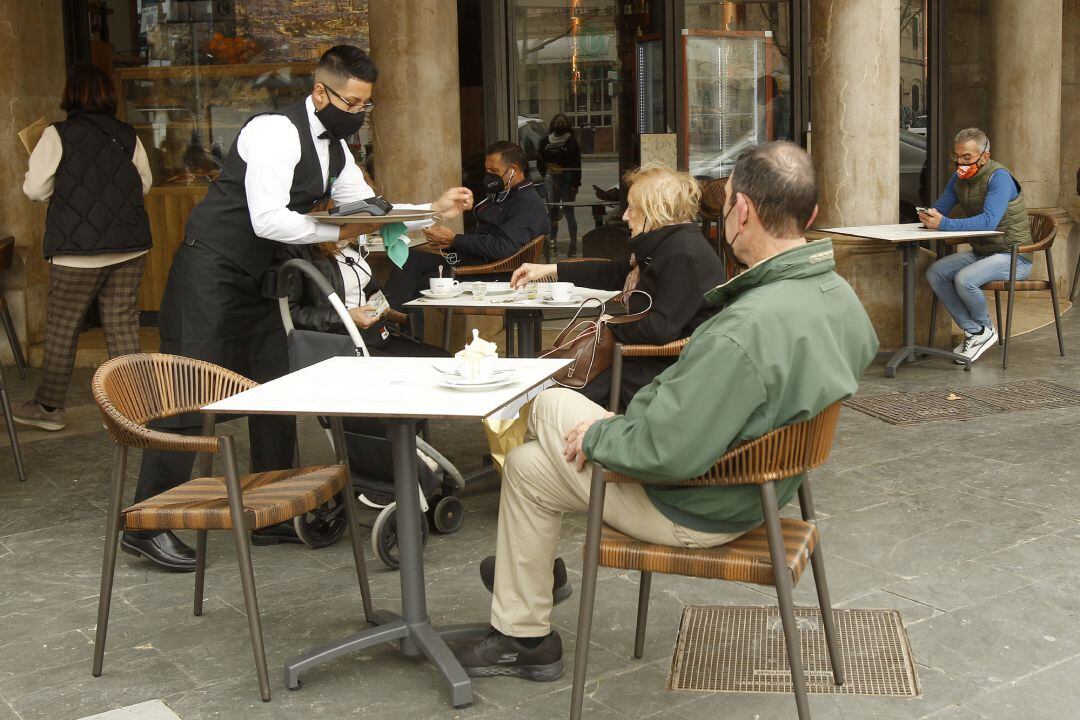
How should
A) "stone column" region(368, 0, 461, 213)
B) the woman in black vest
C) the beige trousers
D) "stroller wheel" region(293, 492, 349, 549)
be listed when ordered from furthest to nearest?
1. "stone column" region(368, 0, 461, 213)
2. the woman in black vest
3. "stroller wheel" region(293, 492, 349, 549)
4. the beige trousers

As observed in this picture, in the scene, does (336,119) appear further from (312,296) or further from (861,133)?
(861,133)

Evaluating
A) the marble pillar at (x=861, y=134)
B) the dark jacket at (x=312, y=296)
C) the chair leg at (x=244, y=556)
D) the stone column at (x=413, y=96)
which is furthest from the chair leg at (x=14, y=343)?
the chair leg at (x=244, y=556)

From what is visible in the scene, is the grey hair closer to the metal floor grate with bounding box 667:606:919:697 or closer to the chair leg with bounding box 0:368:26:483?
the metal floor grate with bounding box 667:606:919:697

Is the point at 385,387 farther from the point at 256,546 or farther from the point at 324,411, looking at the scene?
the point at 256,546

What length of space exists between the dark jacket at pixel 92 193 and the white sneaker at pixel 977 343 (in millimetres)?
4942

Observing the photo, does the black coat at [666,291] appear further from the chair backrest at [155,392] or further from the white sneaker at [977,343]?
the white sneaker at [977,343]

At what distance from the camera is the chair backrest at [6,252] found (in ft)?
27.0

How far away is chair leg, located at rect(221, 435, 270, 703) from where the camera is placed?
3.45m

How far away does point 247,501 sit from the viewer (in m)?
3.71

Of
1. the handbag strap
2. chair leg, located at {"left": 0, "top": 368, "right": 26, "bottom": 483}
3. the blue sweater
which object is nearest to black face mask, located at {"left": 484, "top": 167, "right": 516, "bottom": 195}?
the handbag strap

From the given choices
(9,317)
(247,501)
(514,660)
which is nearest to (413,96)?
(9,317)

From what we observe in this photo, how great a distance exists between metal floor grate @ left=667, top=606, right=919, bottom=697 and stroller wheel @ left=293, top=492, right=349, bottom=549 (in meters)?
1.47

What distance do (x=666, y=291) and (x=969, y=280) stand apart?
3.81 m

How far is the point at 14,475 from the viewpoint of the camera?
6.09 m
